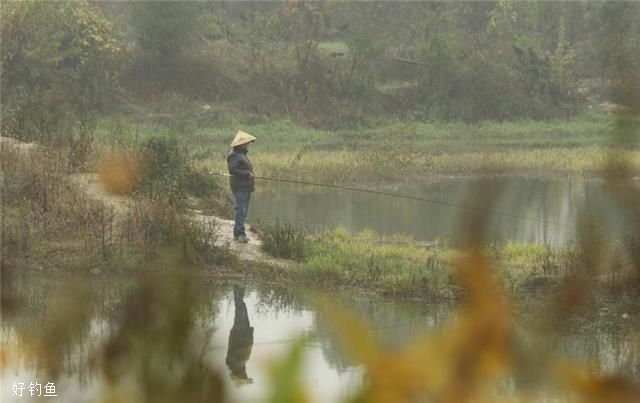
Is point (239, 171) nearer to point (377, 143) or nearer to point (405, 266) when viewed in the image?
point (405, 266)

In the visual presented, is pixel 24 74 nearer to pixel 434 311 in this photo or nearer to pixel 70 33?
pixel 70 33

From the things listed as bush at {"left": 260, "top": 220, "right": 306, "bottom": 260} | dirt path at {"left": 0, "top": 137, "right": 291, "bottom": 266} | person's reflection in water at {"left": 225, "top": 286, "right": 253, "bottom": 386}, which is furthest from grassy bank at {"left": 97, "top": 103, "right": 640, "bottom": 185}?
person's reflection in water at {"left": 225, "top": 286, "right": 253, "bottom": 386}

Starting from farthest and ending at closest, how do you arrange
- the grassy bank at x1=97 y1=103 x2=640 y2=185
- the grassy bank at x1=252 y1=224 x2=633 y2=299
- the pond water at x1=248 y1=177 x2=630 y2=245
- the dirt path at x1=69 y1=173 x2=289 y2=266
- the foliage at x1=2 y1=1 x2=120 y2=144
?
the foliage at x1=2 y1=1 x2=120 y2=144
the grassy bank at x1=97 y1=103 x2=640 y2=185
the pond water at x1=248 y1=177 x2=630 y2=245
the dirt path at x1=69 y1=173 x2=289 y2=266
the grassy bank at x1=252 y1=224 x2=633 y2=299

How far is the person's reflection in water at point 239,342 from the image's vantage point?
22.2 feet

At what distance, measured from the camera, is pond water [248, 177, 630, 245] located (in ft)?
45.5

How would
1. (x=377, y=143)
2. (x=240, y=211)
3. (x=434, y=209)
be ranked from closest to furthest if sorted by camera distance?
(x=240, y=211) → (x=434, y=209) → (x=377, y=143)

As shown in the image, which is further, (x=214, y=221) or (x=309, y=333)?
(x=214, y=221)

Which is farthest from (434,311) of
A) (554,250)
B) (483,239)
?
(483,239)

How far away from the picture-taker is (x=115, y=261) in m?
10.6

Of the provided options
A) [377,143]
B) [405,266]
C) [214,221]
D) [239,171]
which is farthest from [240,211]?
[377,143]

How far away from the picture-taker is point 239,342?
809 cm

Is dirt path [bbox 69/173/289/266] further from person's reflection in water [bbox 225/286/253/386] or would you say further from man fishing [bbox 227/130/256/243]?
person's reflection in water [bbox 225/286/253/386]

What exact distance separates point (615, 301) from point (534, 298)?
0.68 m

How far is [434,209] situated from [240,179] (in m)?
5.39
